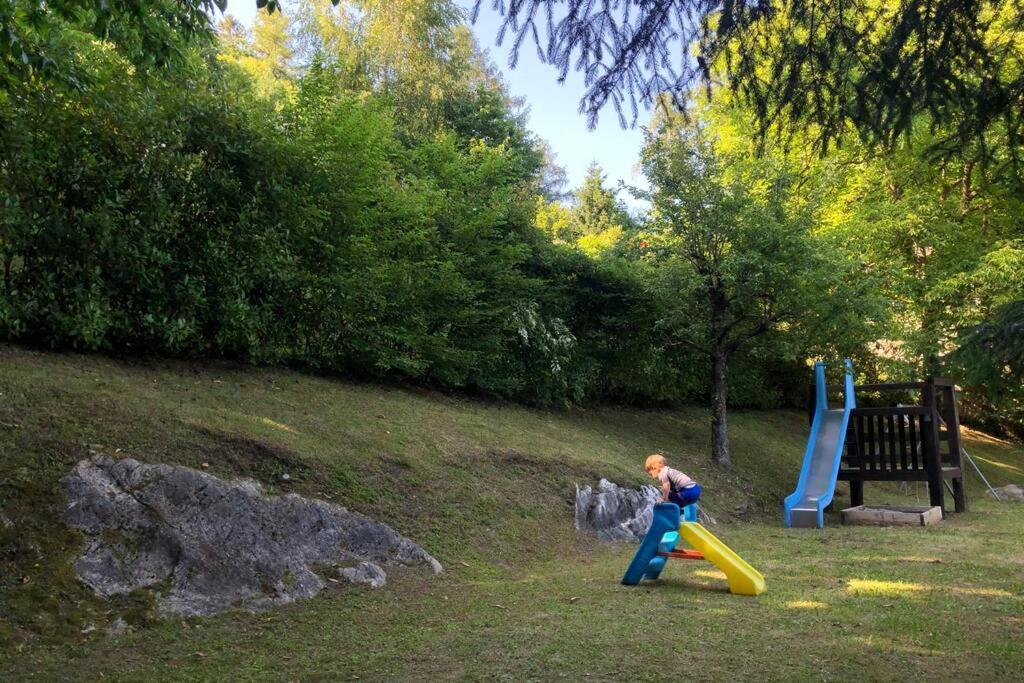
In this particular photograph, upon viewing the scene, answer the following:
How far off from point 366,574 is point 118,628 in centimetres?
188

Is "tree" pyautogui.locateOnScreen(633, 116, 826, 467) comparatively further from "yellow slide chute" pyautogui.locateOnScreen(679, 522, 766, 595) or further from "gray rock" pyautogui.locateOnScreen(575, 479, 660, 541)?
"yellow slide chute" pyautogui.locateOnScreen(679, 522, 766, 595)

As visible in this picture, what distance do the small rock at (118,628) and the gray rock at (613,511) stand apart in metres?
5.12

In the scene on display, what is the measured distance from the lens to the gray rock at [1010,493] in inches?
606

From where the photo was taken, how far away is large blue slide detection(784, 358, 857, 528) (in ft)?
36.6

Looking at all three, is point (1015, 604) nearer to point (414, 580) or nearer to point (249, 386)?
point (414, 580)

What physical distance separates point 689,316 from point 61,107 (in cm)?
966

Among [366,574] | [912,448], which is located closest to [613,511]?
[366,574]

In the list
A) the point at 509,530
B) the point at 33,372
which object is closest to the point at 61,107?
the point at 33,372

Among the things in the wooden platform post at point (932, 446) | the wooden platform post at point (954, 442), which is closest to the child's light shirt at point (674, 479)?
the wooden platform post at point (932, 446)

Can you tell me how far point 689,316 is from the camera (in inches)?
522

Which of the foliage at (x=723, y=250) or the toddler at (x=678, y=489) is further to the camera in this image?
the foliage at (x=723, y=250)

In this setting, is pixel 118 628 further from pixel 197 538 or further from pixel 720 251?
pixel 720 251

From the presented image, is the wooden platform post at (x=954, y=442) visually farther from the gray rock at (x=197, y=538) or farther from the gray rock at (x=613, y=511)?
the gray rock at (x=197, y=538)

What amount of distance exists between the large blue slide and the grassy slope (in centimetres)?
61
